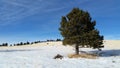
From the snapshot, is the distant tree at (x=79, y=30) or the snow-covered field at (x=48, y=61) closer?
the snow-covered field at (x=48, y=61)

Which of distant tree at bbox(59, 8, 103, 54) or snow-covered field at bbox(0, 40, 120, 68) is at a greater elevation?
distant tree at bbox(59, 8, 103, 54)

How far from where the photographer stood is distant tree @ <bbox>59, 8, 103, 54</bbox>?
3809 centimetres

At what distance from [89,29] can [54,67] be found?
21050mm

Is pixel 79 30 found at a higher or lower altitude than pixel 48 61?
higher

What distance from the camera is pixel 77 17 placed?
3966 cm

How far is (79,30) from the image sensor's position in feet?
131

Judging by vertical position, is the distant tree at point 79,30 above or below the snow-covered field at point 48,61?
above

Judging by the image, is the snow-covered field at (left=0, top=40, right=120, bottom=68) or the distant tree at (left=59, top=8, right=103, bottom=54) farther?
the distant tree at (left=59, top=8, right=103, bottom=54)

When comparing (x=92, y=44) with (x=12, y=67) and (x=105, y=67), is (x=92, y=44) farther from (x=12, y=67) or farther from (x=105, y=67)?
(x=12, y=67)

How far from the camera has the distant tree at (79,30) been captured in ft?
125

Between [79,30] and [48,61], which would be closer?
[48,61]

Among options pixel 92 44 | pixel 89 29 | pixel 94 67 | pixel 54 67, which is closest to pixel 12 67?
pixel 54 67

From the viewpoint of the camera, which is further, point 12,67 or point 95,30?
point 95,30

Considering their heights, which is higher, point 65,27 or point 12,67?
point 65,27
